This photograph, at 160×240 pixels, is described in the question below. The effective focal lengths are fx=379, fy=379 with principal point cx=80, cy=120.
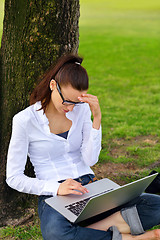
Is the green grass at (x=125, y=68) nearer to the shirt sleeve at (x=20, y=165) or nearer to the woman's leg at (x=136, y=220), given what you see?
the woman's leg at (x=136, y=220)

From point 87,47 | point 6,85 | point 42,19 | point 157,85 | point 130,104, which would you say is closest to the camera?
point 42,19

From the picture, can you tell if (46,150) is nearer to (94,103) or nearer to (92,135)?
(92,135)

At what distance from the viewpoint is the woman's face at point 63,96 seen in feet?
9.22

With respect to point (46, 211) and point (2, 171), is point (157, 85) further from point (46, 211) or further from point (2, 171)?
point (46, 211)

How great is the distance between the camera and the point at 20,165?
9.45 ft

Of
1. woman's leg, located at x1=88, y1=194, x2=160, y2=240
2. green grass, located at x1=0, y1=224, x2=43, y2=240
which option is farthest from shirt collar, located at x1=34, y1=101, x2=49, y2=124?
green grass, located at x1=0, y1=224, x2=43, y2=240

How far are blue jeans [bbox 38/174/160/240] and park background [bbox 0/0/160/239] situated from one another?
0.80 meters

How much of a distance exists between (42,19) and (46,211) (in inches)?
67.1

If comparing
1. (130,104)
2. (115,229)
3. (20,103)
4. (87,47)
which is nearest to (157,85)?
(130,104)

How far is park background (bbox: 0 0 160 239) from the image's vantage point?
491 cm

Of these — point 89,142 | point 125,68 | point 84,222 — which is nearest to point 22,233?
point 84,222

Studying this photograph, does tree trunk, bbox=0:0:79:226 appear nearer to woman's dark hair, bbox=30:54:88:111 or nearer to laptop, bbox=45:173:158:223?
woman's dark hair, bbox=30:54:88:111

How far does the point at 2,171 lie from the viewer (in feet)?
12.4

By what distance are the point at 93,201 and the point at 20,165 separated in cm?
68
